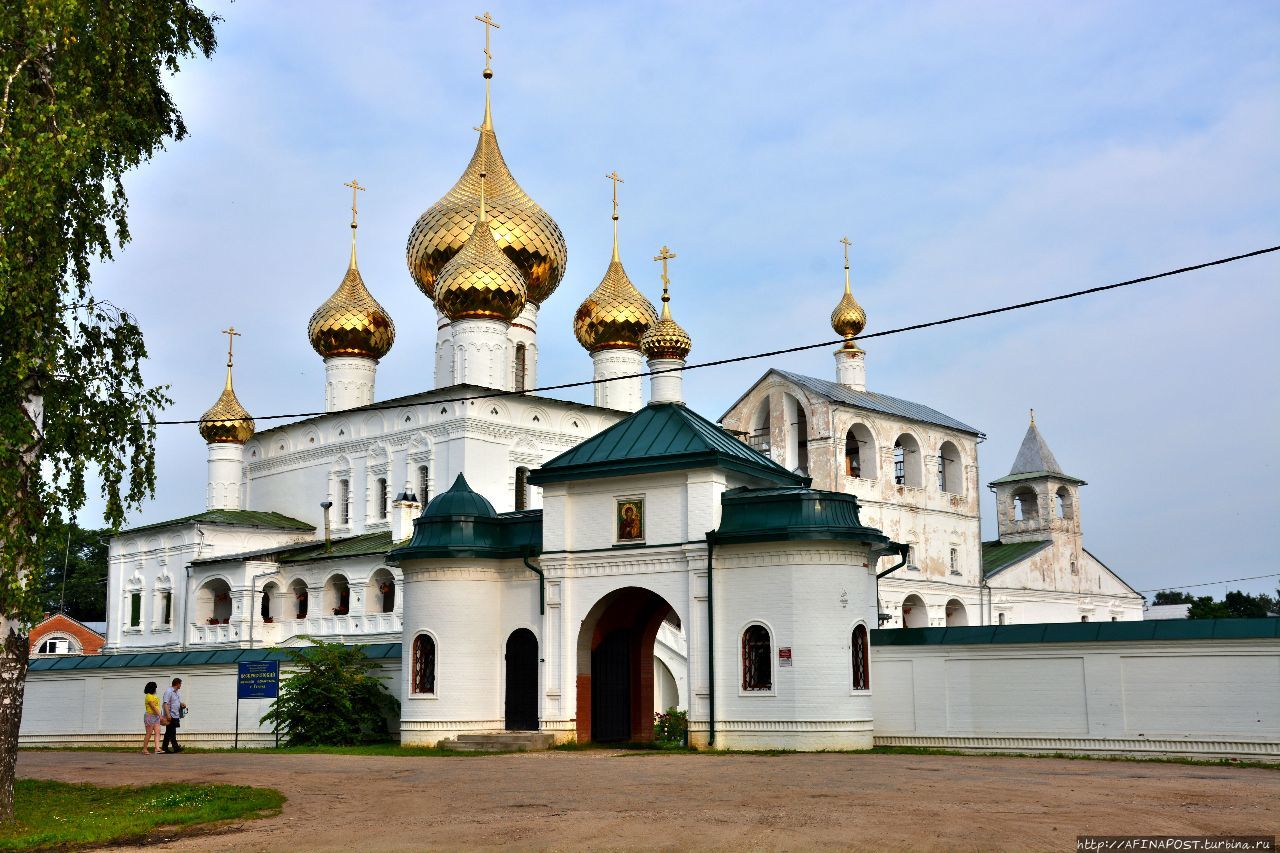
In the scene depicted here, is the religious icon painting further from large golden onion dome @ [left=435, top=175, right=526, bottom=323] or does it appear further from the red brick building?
the red brick building

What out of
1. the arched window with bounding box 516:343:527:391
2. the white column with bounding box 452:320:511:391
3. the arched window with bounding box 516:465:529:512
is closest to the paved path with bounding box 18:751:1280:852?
the arched window with bounding box 516:465:529:512

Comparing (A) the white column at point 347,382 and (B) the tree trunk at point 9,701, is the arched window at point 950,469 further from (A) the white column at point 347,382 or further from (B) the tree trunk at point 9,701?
(B) the tree trunk at point 9,701

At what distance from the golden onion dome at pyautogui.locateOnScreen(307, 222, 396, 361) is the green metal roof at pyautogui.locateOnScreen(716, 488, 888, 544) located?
20.7 meters

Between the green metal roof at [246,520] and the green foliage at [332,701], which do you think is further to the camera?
the green metal roof at [246,520]

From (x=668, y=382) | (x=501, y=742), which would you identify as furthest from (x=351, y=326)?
(x=501, y=742)

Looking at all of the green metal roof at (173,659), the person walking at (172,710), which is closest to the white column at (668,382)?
the green metal roof at (173,659)

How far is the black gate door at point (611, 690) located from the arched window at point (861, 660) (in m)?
3.90

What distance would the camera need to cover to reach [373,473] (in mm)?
35031

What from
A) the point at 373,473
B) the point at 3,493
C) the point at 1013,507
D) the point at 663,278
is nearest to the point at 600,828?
the point at 3,493

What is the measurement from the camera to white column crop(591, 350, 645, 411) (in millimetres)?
37594

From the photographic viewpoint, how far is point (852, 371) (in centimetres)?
4119

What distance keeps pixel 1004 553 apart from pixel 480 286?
19527 mm

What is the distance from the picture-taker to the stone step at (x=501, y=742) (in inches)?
772

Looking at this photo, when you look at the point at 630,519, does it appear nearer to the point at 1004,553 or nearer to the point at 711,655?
the point at 711,655
